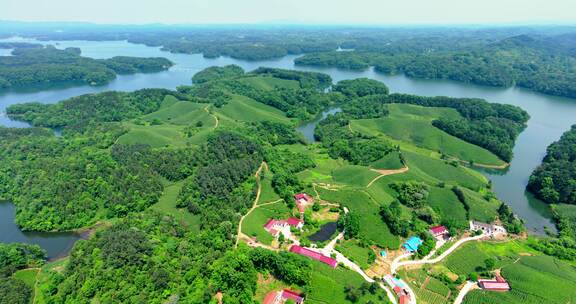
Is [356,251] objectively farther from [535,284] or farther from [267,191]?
[535,284]

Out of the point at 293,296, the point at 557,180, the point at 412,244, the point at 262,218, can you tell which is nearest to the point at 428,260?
the point at 412,244

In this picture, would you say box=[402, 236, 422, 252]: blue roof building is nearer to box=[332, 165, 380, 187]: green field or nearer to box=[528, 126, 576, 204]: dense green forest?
box=[332, 165, 380, 187]: green field

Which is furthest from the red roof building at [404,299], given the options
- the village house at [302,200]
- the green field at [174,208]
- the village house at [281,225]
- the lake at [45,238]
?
the lake at [45,238]

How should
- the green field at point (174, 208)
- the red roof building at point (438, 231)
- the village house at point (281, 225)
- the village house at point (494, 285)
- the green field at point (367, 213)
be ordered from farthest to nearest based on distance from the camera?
the green field at point (174, 208)
the red roof building at point (438, 231)
the village house at point (281, 225)
the green field at point (367, 213)
the village house at point (494, 285)

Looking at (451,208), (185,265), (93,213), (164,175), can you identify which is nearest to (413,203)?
(451,208)

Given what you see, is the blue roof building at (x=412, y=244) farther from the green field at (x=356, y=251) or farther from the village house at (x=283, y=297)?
the village house at (x=283, y=297)

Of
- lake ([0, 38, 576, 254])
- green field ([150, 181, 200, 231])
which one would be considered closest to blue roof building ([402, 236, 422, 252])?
lake ([0, 38, 576, 254])
